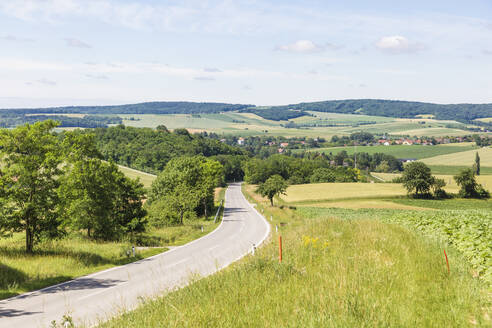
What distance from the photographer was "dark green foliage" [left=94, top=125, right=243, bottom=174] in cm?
16212

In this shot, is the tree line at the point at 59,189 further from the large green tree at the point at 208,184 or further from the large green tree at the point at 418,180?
A: the large green tree at the point at 418,180

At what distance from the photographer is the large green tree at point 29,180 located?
66.1 feet

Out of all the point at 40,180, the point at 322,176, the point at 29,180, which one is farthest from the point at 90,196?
the point at 322,176

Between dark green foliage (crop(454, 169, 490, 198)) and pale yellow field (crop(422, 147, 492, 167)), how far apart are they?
71.0 m

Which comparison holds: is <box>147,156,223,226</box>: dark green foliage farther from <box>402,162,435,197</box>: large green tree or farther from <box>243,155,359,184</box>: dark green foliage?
<box>243,155,359,184</box>: dark green foliage

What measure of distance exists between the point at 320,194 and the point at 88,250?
278 feet

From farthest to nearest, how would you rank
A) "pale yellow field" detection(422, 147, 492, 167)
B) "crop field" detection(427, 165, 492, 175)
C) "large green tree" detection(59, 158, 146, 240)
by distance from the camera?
"pale yellow field" detection(422, 147, 492, 167) → "crop field" detection(427, 165, 492, 175) → "large green tree" detection(59, 158, 146, 240)

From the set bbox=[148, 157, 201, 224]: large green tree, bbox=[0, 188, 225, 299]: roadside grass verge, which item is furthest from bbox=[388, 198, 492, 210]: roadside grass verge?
bbox=[0, 188, 225, 299]: roadside grass verge

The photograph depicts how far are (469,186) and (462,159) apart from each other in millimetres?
89809

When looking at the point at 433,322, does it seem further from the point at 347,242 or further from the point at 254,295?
the point at 347,242

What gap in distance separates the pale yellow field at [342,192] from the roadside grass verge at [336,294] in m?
87.4

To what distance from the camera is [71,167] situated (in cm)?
2766

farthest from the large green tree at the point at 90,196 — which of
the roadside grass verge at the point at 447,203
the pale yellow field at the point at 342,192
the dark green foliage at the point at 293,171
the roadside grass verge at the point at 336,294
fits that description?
the dark green foliage at the point at 293,171

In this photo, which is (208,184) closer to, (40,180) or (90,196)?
(90,196)
